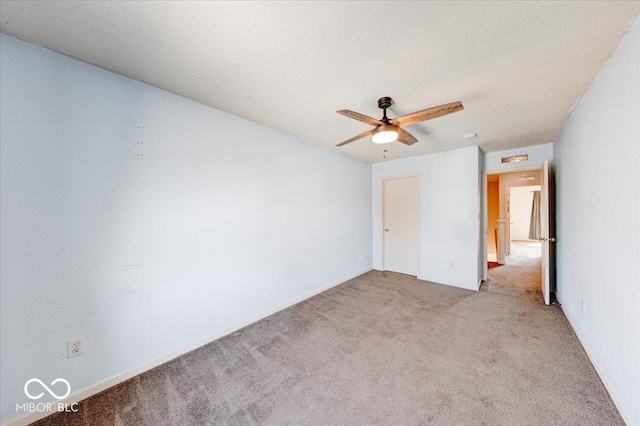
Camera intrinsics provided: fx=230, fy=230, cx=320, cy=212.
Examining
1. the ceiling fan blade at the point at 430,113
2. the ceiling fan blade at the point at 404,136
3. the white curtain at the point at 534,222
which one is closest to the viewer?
the ceiling fan blade at the point at 430,113

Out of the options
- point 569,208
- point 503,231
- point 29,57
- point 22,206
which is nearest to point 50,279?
point 22,206

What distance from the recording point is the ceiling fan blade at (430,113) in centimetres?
178

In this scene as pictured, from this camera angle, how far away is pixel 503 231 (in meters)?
5.75

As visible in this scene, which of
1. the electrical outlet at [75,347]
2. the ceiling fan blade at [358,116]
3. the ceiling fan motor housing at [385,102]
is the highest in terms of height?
the ceiling fan motor housing at [385,102]

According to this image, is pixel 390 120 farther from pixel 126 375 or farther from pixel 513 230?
pixel 513 230

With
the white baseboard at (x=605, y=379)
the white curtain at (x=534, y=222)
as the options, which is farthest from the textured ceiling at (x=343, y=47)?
the white curtain at (x=534, y=222)

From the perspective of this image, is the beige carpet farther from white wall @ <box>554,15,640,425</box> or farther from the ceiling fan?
the ceiling fan

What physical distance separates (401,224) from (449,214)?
0.97 m

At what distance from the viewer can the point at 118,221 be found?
180cm

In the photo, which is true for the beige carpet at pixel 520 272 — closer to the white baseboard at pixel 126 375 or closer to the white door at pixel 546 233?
the white door at pixel 546 233

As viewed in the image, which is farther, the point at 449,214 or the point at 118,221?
the point at 449,214

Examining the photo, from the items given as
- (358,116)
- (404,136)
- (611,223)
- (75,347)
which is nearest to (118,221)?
(75,347)

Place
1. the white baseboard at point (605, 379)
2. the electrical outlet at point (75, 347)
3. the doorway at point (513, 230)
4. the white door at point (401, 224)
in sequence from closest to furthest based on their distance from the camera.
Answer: the white baseboard at point (605, 379) → the electrical outlet at point (75, 347) → the doorway at point (513, 230) → the white door at point (401, 224)

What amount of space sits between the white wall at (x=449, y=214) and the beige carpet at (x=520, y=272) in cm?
90
